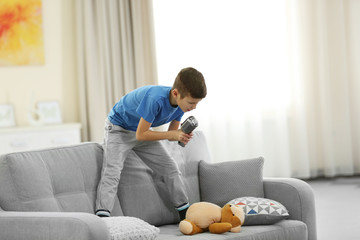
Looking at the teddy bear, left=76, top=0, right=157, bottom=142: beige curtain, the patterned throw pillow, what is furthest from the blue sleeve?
left=76, top=0, right=157, bottom=142: beige curtain

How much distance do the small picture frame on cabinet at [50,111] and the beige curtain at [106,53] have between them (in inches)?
8.9

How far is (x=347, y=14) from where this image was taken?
20.1 ft

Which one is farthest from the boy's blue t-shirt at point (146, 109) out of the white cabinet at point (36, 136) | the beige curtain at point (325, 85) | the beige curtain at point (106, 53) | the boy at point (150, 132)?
the beige curtain at point (325, 85)

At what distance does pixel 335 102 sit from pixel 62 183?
13.4ft

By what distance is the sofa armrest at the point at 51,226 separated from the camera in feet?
7.06

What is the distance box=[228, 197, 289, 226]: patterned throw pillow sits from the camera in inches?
109

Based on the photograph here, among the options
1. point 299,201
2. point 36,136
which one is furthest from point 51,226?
point 36,136

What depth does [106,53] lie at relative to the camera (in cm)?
563

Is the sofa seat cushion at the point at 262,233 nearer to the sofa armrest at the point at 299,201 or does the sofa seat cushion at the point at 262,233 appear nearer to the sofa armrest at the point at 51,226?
the sofa armrest at the point at 299,201

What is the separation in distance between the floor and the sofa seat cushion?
1020mm

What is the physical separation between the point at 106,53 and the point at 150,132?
2.92 m

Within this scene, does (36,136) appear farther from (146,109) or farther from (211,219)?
(211,219)

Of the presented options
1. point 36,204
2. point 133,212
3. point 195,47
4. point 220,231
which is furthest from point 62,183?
point 195,47

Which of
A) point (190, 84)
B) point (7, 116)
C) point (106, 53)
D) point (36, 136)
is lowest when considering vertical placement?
point (36, 136)
